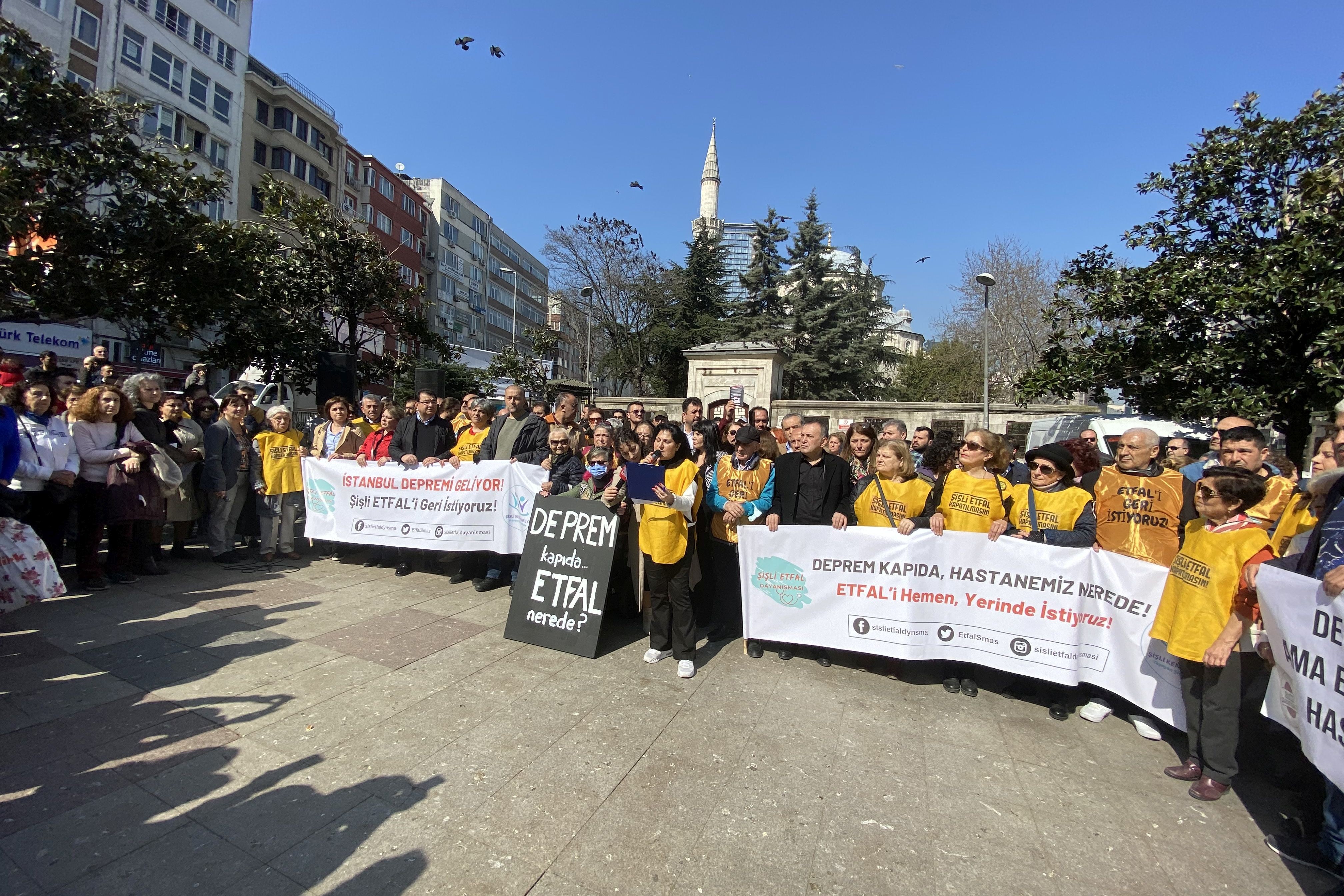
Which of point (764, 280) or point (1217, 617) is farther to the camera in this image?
point (764, 280)

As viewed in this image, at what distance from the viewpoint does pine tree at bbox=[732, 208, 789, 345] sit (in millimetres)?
32312

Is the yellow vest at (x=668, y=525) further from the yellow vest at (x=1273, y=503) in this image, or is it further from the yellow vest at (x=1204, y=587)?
the yellow vest at (x=1273, y=503)

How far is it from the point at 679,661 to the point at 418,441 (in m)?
3.92

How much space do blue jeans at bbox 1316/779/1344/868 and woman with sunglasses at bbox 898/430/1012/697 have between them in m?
1.72

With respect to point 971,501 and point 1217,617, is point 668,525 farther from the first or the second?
point 1217,617

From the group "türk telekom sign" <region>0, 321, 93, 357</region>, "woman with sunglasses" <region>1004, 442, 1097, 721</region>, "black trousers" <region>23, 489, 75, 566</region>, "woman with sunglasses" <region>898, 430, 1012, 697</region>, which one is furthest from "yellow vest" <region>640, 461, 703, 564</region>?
"türk telekom sign" <region>0, 321, 93, 357</region>

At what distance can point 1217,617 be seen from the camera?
3.16m

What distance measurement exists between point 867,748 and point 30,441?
6460 millimetres

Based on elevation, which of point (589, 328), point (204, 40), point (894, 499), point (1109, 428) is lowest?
point (894, 499)

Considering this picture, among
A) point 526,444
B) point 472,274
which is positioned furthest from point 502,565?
point 472,274

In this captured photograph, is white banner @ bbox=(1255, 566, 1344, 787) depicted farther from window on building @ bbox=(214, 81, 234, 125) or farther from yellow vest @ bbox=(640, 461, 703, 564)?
window on building @ bbox=(214, 81, 234, 125)

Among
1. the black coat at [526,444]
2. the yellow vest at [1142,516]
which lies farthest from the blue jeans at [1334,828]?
the black coat at [526,444]

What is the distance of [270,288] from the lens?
42.3 feet

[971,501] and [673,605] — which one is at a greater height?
[971,501]
